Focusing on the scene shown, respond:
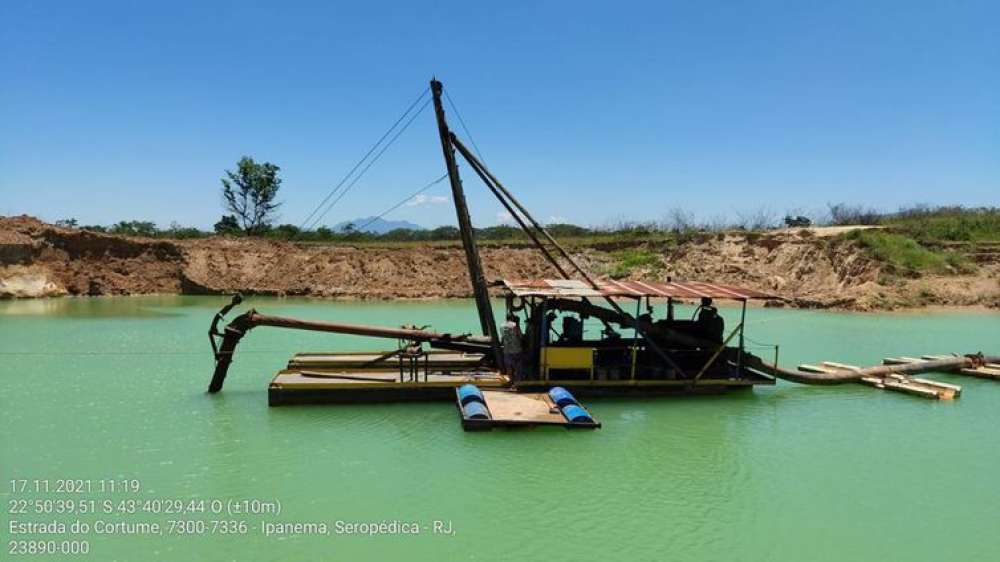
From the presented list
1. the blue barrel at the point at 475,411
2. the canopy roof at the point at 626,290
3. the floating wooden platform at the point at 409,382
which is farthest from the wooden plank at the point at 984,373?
the blue barrel at the point at 475,411

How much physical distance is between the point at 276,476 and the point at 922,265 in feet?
134

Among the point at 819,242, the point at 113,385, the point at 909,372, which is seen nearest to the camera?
the point at 113,385

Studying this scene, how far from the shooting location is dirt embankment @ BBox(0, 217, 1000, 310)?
4034 cm

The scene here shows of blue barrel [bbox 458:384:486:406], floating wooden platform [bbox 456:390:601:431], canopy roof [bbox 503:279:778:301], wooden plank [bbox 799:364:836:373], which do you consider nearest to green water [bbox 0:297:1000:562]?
floating wooden platform [bbox 456:390:601:431]

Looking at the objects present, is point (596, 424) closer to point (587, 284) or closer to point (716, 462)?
point (716, 462)

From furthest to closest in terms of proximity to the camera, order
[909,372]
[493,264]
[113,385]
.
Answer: [493,264] < [909,372] < [113,385]

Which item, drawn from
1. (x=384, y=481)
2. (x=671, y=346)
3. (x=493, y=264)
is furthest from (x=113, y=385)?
(x=493, y=264)

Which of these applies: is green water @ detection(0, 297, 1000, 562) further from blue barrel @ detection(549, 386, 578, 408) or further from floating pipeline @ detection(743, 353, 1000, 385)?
blue barrel @ detection(549, 386, 578, 408)

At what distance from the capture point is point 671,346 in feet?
55.1

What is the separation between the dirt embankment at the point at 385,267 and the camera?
4034cm

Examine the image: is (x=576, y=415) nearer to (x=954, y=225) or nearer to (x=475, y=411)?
(x=475, y=411)

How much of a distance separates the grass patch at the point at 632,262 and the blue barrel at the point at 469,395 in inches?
1400

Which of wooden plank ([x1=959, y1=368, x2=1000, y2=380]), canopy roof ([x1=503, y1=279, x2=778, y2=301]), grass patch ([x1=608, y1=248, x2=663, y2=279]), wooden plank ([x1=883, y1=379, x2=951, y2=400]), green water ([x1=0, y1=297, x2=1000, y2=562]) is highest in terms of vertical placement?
grass patch ([x1=608, y1=248, x2=663, y2=279])

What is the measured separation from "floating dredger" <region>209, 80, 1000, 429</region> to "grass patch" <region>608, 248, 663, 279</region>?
3130cm
